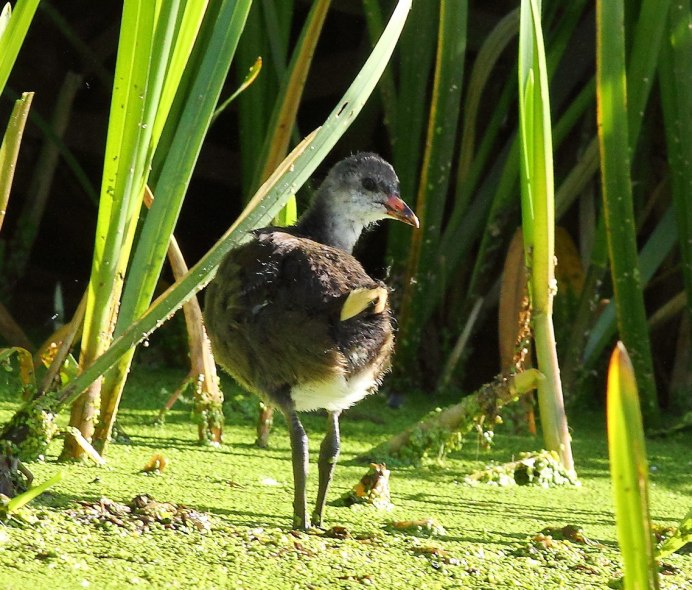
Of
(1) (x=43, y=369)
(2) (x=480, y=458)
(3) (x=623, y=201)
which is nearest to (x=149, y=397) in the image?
(1) (x=43, y=369)

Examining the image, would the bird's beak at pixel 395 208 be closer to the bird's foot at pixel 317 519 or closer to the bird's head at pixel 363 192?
the bird's head at pixel 363 192

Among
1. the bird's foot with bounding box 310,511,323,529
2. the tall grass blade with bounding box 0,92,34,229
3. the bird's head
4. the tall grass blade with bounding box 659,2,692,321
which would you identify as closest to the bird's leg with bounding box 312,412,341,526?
the bird's foot with bounding box 310,511,323,529

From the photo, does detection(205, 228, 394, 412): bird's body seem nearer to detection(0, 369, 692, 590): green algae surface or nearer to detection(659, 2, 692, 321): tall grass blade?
detection(0, 369, 692, 590): green algae surface

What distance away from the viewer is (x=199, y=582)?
1722 millimetres

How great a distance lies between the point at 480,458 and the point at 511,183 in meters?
0.87

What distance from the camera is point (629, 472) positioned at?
4.06 feet

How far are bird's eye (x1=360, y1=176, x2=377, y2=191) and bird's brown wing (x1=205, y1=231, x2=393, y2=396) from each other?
0.45 metres

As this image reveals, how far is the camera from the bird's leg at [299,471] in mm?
2146

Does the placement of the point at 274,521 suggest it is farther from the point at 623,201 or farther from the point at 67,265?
the point at 67,265

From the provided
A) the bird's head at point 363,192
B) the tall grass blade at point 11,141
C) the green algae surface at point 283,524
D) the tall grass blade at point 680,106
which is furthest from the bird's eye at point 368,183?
the tall grass blade at point 680,106

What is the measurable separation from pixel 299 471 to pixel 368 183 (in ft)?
2.72

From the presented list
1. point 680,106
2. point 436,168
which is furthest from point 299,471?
point 680,106

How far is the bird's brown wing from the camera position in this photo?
83.7 inches

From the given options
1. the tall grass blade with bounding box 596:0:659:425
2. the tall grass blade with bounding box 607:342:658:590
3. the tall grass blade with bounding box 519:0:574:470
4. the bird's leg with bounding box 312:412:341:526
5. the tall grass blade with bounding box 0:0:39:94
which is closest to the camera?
the tall grass blade with bounding box 607:342:658:590
